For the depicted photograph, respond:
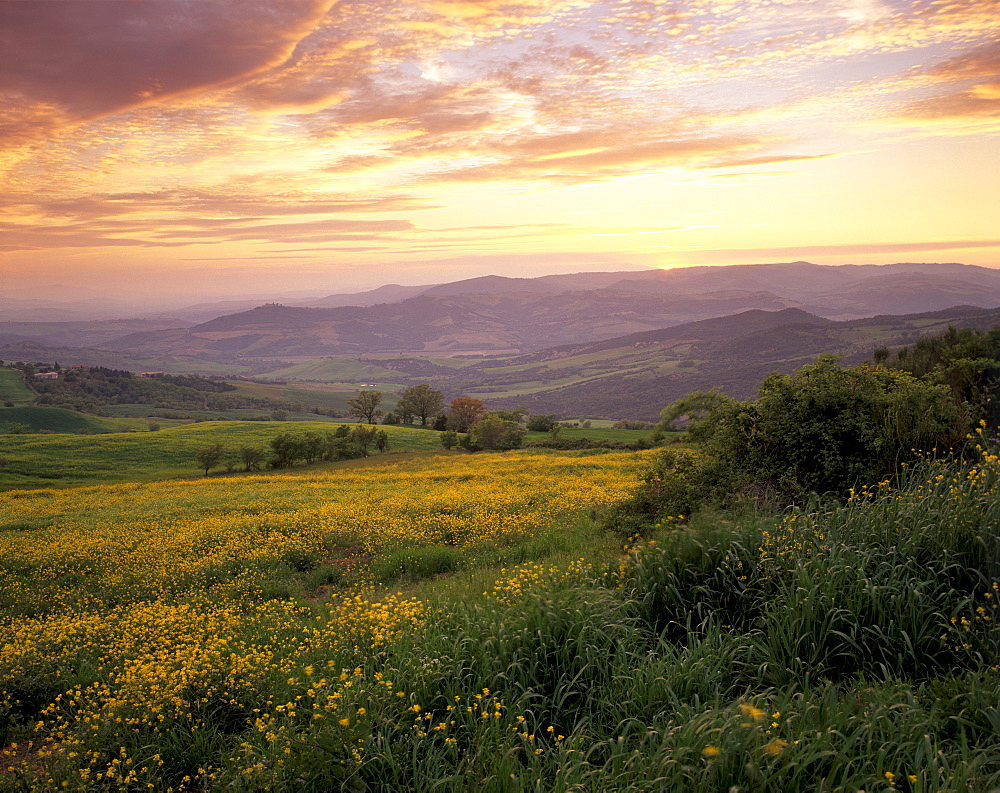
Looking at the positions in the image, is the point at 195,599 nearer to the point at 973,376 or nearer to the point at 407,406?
the point at 973,376

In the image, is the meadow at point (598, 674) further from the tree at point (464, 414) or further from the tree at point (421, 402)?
the tree at point (421, 402)

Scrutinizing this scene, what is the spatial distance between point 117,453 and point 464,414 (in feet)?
143

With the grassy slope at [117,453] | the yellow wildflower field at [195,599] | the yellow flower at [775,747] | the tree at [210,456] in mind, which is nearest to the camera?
the yellow flower at [775,747]

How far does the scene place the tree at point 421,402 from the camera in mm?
89375

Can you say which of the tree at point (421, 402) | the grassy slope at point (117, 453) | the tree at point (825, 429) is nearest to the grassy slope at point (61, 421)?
the grassy slope at point (117, 453)

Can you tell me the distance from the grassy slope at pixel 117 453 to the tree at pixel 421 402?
1664 cm

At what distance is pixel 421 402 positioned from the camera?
90.2m

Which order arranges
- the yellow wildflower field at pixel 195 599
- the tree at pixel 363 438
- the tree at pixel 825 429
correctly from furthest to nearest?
the tree at pixel 363 438 → the tree at pixel 825 429 → the yellow wildflower field at pixel 195 599

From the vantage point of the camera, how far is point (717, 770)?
12.2 ft

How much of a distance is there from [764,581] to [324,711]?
185 inches

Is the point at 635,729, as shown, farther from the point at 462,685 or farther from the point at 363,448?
the point at 363,448

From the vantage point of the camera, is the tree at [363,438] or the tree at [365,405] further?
the tree at [365,405]

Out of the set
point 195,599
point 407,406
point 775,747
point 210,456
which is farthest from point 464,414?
point 775,747

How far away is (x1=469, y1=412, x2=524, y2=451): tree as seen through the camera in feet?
203
